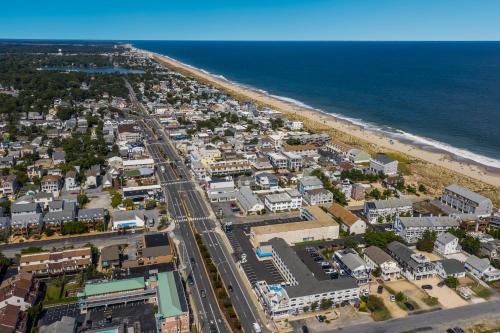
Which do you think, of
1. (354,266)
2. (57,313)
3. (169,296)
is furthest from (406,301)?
(57,313)

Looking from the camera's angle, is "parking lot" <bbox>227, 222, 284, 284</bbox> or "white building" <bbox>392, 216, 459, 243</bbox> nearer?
"parking lot" <bbox>227, 222, 284, 284</bbox>

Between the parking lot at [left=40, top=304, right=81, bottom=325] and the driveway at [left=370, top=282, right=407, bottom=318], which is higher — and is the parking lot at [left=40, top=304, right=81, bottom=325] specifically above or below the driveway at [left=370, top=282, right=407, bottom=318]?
below

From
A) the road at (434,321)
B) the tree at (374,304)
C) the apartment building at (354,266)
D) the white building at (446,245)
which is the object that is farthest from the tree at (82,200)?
the white building at (446,245)

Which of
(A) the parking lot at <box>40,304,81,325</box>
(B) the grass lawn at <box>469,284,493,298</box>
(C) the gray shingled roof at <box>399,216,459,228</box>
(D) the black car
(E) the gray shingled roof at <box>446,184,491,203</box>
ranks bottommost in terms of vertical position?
(A) the parking lot at <box>40,304,81,325</box>

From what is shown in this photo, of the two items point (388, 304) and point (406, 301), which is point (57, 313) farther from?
point (406, 301)

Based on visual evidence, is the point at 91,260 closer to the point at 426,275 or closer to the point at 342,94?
the point at 426,275

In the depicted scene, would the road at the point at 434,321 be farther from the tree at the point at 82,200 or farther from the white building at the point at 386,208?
the tree at the point at 82,200

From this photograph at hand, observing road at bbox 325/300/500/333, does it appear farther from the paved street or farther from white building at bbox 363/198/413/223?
white building at bbox 363/198/413/223

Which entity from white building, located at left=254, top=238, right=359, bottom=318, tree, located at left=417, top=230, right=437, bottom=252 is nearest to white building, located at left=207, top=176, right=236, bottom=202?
white building, located at left=254, top=238, right=359, bottom=318

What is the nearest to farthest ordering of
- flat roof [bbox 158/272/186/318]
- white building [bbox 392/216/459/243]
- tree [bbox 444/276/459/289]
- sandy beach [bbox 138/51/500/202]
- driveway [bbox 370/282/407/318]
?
flat roof [bbox 158/272/186/318] → driveway [bbox 370/282/407/318] → tree [bbox 444/276/459/289] → white building [bbox 392/216/459/243] → sandy beach [bbox 138/51/500/202]
